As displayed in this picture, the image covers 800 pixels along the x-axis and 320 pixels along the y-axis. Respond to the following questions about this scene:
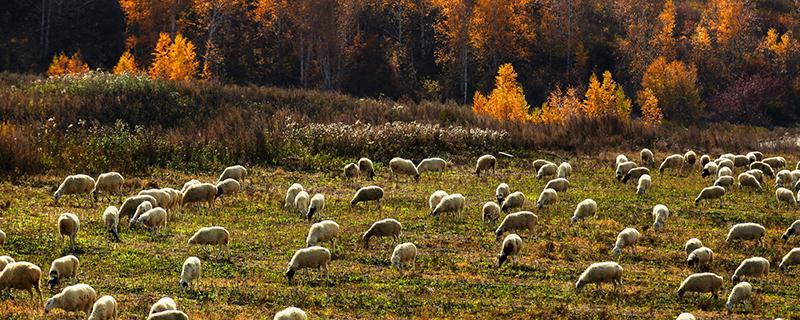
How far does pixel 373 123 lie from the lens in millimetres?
48781

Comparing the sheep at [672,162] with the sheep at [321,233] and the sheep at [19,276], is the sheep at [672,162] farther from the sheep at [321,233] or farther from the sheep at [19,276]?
the sheep at [19,276]

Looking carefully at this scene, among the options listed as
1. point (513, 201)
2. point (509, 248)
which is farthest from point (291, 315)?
point (513, 201)

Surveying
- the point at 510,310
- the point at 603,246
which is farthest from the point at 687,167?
the point at 510,310

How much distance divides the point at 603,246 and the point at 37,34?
7799cm

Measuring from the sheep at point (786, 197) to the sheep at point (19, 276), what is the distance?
2315 centimetres

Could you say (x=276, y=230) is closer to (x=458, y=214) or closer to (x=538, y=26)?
(x=458, y=214)

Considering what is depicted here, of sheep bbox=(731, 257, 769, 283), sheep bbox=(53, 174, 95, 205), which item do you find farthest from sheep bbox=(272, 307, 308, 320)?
sheep bbox=(53, 174, 95, 205)

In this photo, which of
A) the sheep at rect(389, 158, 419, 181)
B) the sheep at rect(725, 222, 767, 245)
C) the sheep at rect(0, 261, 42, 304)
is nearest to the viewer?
the sheep at rect(0, 261, 42, 304)

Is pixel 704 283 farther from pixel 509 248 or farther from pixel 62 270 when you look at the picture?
pixel 62 270

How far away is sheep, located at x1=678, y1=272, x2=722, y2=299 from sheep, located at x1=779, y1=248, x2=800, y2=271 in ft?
11.7

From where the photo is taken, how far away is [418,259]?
22.7 meters

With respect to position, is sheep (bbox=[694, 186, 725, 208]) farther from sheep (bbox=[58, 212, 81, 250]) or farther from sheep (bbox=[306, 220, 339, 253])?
sheep (bbox=[58, 212, 81, 250])

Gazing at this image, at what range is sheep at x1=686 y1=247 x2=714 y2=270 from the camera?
2202 cm

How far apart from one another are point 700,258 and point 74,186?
17.4 meters
